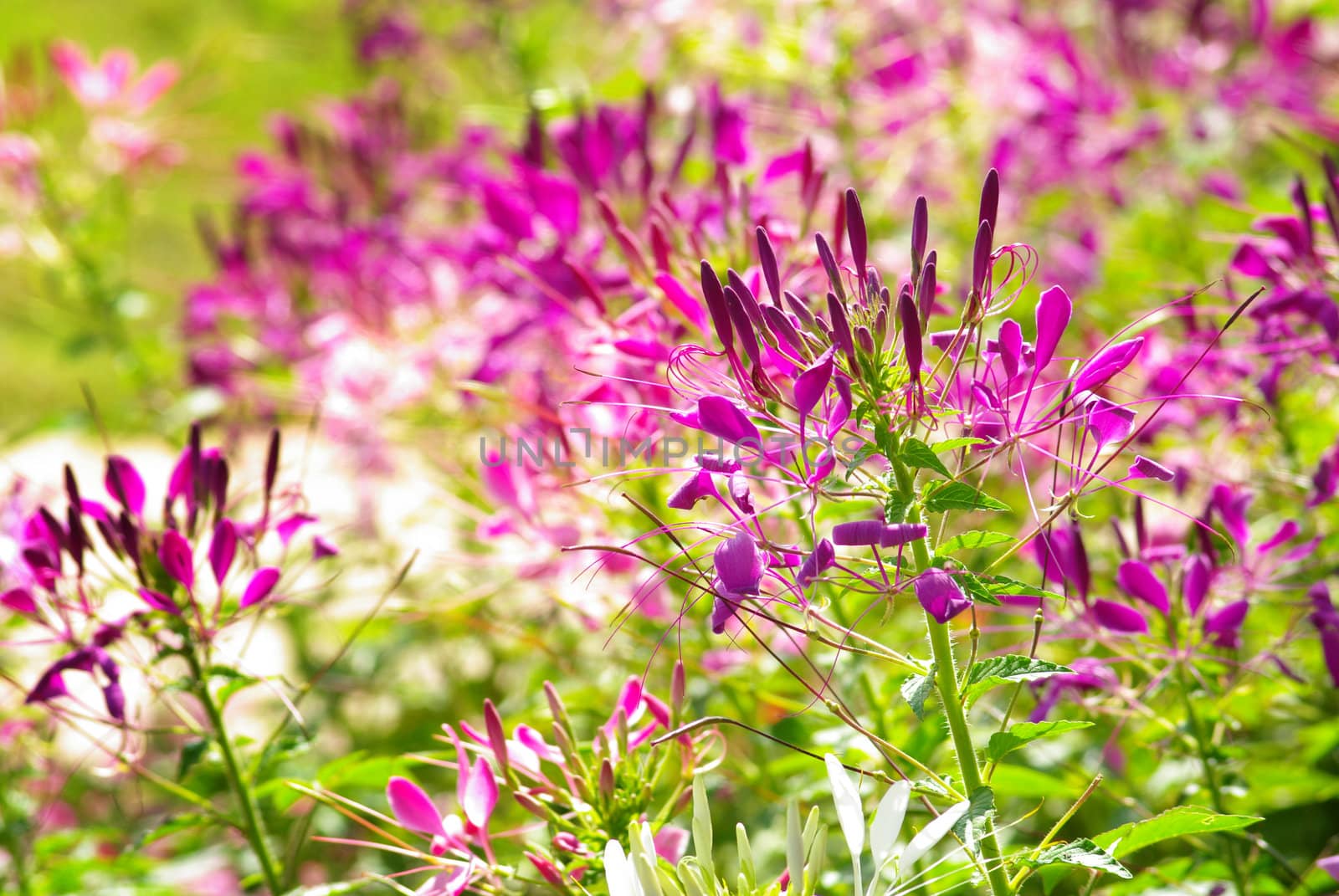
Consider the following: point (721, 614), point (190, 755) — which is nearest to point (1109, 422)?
point (721, 614)

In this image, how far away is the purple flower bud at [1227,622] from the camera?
786mm

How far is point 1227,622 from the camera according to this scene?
2.58 ft

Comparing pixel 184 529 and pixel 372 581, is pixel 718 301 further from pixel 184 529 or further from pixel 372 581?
pixel 372 581

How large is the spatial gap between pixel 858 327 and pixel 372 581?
1960 millimetres

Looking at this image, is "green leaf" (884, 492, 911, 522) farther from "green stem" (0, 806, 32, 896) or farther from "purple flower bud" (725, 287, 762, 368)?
"green stem" (0, 806, 32, 896)

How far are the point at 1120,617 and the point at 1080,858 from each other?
0.24m

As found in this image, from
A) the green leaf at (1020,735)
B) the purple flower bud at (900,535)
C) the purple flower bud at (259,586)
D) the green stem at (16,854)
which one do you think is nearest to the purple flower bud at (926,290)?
the purple flower bud at (900,535)

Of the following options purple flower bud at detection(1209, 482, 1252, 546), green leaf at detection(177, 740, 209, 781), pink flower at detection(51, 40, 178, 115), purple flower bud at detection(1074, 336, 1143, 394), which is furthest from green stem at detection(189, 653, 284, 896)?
pink flower at detection(51, 40, 178, 115)

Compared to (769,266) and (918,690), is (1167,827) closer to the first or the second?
(918,690)

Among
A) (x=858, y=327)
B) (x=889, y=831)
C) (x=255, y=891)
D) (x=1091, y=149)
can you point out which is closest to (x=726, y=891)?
(x=889, y=831)

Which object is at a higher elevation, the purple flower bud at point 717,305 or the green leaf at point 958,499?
the purple flower bud at point 717,305

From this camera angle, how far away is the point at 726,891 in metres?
0.65

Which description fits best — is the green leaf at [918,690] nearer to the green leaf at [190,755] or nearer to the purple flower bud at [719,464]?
the purple flower bud at [719,464]

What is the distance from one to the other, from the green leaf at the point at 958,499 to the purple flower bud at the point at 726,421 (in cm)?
10
